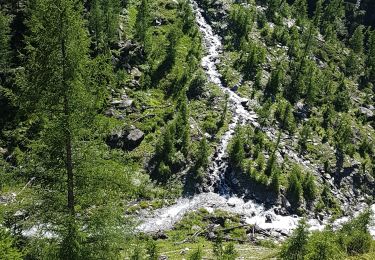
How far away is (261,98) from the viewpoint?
94.4 m

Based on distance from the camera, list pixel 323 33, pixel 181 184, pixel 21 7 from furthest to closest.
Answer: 1. pixel 323 33
2. pixel 21 7
3. pixel 181 184

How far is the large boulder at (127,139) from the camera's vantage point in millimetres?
76738

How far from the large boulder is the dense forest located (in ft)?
0.79

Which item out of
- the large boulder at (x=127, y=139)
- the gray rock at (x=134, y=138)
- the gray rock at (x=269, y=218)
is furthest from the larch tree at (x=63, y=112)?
the gray rock at (x=134, y=138)

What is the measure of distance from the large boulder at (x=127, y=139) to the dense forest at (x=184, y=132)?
24cm

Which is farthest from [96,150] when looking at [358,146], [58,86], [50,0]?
[358,146]

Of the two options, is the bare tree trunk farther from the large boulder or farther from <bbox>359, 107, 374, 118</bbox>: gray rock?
<bbox>359, 107, 374, 118</bbox>: gray rock

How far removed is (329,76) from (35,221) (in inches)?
4003

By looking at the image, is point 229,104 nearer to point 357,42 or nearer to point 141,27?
point 141,27

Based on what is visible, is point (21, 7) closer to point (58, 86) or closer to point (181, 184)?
point (181, 184)

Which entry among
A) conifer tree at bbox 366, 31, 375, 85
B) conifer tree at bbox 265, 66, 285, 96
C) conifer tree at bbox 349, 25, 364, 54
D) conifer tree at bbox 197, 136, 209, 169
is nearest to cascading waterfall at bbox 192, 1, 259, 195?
conifer tree at bbox 197, 136, 209, 169

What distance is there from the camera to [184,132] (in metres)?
76.9

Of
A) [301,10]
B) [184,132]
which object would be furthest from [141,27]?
[301,10]

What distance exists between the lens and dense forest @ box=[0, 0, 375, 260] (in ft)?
60.2
